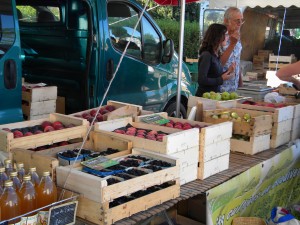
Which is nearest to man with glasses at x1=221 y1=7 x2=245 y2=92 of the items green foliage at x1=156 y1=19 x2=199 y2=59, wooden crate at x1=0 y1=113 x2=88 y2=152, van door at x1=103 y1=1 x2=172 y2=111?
van door at x1=103 y1=1 x2=172 y2=111

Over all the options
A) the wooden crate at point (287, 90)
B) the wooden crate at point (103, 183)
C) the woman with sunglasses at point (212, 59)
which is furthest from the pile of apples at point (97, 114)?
the wooden crate at point (287, 90)

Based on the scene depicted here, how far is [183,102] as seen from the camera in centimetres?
577

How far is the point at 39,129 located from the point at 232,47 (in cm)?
275

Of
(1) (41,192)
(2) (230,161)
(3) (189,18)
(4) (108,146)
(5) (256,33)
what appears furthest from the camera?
(3) (189,18)

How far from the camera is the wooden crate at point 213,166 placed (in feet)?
9.14

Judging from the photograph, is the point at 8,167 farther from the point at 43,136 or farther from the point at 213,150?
the point at 213,150

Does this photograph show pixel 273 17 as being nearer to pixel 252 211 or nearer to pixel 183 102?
pixel 183 102

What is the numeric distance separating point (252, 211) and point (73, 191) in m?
1.69

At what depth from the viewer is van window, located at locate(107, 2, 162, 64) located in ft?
15.1

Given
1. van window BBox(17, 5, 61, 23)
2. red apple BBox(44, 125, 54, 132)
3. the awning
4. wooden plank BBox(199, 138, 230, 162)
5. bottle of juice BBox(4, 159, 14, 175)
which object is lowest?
wooden plank BBox(199, 138, 230, 162)

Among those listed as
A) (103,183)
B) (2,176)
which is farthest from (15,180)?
(103,183)

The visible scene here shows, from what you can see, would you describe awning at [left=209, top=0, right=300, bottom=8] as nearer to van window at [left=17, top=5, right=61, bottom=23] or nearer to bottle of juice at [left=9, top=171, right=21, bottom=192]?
van window at [left=17, top=5, right=61, bottom=23]

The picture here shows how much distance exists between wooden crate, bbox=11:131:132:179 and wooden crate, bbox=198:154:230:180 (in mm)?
524

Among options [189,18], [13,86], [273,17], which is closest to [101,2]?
[13,86]
